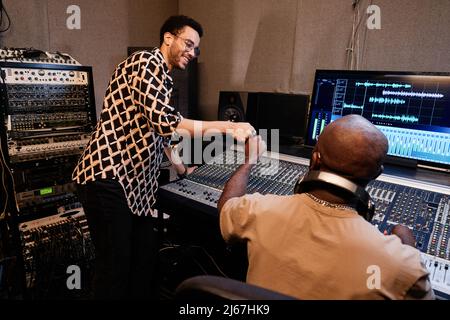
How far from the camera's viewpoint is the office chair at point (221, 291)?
1.69ft

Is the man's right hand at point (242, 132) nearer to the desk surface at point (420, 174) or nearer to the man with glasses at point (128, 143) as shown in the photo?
the man with glasses at point (128, 143)

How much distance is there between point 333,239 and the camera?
0.70m

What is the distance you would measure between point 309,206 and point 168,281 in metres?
1.46

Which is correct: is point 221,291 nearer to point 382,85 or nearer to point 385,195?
point 385,195

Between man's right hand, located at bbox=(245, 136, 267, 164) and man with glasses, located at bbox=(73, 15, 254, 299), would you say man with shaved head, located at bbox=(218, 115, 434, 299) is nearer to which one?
man's right hand, located at bbox=(245, 136, 267, 164)

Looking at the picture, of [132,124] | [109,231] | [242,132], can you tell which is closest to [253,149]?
[242,132]

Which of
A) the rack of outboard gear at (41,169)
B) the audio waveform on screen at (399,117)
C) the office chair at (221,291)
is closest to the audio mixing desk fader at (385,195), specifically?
the audio waveform on screen at (399,117)

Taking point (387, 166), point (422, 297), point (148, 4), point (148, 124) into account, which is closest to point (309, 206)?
point (422, 297)

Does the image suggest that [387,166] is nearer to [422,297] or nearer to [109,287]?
[422,297]

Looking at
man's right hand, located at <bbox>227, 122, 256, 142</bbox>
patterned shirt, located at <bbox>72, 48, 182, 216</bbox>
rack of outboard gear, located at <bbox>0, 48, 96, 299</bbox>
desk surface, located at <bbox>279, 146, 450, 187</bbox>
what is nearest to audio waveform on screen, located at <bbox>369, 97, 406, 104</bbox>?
desk surface, located at <bbox>279, 146, 450, 187</bbox>

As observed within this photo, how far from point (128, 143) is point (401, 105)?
1.22 m

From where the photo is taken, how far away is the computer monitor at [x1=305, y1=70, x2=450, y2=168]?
1.40 metres

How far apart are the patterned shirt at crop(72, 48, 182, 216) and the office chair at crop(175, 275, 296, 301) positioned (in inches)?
29.6

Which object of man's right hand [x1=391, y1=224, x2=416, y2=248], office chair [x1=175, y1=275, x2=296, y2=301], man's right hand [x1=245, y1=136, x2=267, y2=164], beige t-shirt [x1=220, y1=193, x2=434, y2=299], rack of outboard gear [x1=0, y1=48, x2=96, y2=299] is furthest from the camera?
rack of outboard gear [x1=0, y1=48, x2=96, y2=299]
